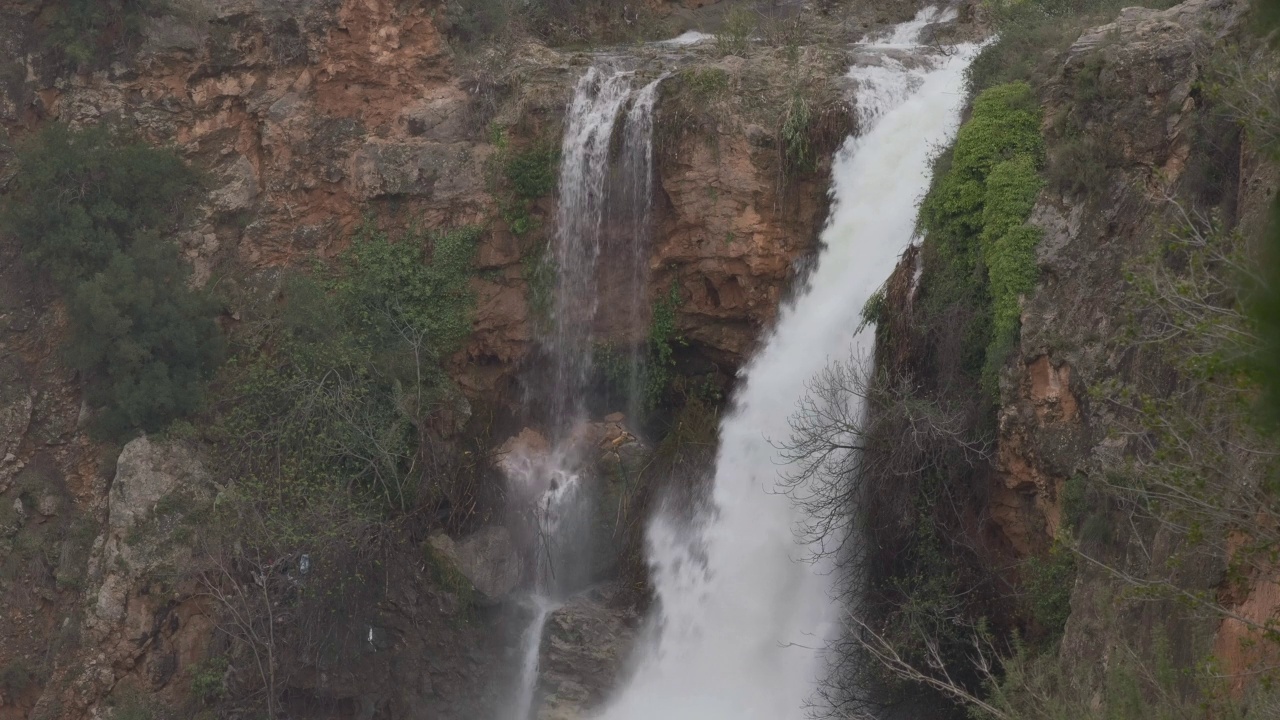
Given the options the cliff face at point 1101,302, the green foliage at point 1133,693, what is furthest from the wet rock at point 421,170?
the green foliage at point 1133,693

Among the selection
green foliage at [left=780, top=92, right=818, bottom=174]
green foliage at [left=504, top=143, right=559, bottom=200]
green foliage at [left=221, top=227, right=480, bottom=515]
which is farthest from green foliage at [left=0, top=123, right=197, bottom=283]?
green foliage at [left=780, top=92, right=818, bottom=174]

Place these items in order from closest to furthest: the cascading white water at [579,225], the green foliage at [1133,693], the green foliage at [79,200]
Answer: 1. the green foliage at [1133,693]
2. the green foliage at [79,200]
3. the cascading white water at [579,225]

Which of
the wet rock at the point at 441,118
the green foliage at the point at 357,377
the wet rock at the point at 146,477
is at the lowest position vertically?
the wet rock at the point at 146,477

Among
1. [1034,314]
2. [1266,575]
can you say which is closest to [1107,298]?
[1034,314]

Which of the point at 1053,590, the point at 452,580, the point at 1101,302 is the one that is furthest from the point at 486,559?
the point at 1101,302

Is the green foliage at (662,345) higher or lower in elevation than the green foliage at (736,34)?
lower

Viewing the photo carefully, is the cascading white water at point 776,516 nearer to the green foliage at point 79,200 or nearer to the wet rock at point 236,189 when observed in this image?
the wet rock at point 236,189

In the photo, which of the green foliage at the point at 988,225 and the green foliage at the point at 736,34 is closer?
the green foliage at the point at 988,225
